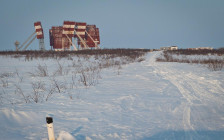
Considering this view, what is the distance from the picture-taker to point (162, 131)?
78.3 inches

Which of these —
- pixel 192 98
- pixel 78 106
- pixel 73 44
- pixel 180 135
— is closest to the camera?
pixel 180 135

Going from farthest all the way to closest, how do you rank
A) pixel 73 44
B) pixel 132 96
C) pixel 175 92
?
1. pixel 73 44
2. pixel 175 92
3. pixel 132 96

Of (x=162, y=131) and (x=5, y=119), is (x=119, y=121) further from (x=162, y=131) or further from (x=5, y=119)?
(x=5, y=119)

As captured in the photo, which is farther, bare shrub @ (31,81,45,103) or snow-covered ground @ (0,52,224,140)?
bare shrub @ (31,81,45,103)

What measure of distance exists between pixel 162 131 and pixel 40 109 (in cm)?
214

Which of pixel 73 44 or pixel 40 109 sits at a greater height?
pixel 73 44

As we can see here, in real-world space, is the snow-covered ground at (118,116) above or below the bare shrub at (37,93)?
below

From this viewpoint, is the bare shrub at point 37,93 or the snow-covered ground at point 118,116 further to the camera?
the bare shrub at point 37,93

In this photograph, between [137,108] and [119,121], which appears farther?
[137,108]

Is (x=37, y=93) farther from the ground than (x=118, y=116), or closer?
farther from the ground

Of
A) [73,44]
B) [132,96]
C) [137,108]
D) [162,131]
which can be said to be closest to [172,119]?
[162,131]

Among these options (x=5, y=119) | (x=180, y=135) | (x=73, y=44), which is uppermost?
(x=73, y=44)

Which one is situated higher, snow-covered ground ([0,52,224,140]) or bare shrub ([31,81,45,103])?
bare shrub ([31,81,45,103])

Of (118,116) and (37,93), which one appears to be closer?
(118,116)
